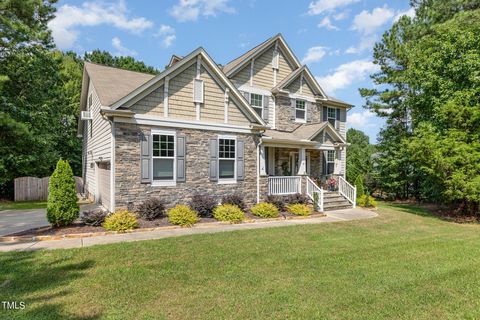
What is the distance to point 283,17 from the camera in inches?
550

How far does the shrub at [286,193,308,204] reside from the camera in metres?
13.1

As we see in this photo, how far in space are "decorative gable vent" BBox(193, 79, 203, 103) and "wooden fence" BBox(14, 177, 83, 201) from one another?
12.3 m

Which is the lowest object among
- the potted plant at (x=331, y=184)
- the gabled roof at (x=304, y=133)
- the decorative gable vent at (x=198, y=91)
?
the potted plant at (x=331, y=184)

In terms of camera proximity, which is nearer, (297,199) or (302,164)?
(297,199)

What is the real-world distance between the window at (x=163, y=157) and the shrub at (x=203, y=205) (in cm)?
120

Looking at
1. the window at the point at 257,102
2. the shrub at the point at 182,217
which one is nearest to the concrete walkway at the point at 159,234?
the shrub at the point at 182,217

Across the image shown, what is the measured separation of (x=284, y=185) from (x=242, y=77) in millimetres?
6167

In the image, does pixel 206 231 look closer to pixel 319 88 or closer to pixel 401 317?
pixel 401 317

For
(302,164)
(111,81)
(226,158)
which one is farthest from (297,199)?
(111,81)

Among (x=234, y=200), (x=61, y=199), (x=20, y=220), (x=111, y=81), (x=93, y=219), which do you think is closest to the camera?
(x=61, y=199)

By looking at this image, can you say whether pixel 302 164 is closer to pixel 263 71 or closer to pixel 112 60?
pixel 263 71

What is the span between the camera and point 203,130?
11.2 metres

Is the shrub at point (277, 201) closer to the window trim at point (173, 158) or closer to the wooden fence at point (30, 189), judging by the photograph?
the window trim at point (173, 158)

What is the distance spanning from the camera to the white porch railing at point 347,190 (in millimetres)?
14859
